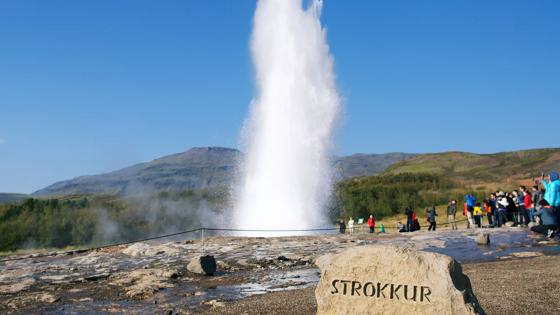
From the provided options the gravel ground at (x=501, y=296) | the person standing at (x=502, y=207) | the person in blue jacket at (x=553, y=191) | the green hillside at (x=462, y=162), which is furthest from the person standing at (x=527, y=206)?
the green hillside at (x=462, y=162)

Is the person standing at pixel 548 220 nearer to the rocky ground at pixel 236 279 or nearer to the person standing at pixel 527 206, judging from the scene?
the rocky ground at pixel 236 279

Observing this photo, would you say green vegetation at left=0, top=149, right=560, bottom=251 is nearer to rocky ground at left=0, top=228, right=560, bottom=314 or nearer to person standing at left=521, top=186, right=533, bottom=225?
person standing at left=521, top=186, right=533, bottom=225

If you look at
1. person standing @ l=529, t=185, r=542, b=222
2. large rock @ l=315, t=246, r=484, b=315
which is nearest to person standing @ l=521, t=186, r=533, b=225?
person standing @ l=529, t=185, r=542, b=222

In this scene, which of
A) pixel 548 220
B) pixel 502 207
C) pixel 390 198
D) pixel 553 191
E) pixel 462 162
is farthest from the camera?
pixel 462 162

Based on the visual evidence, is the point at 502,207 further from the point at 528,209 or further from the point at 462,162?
the point at 462,162

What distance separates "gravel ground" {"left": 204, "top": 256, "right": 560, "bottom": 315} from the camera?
6.73 m

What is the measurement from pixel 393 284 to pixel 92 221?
33128 millimetres

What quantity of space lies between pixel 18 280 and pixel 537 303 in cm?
1016

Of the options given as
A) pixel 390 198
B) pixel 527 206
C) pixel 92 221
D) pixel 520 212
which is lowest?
pixel 520 212

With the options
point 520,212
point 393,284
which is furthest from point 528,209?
point 393,284

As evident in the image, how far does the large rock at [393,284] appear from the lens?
4891 millimetres

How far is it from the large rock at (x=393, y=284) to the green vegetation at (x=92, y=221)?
26.1m

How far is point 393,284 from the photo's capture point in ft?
16.8

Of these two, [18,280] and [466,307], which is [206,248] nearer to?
[18,280]
